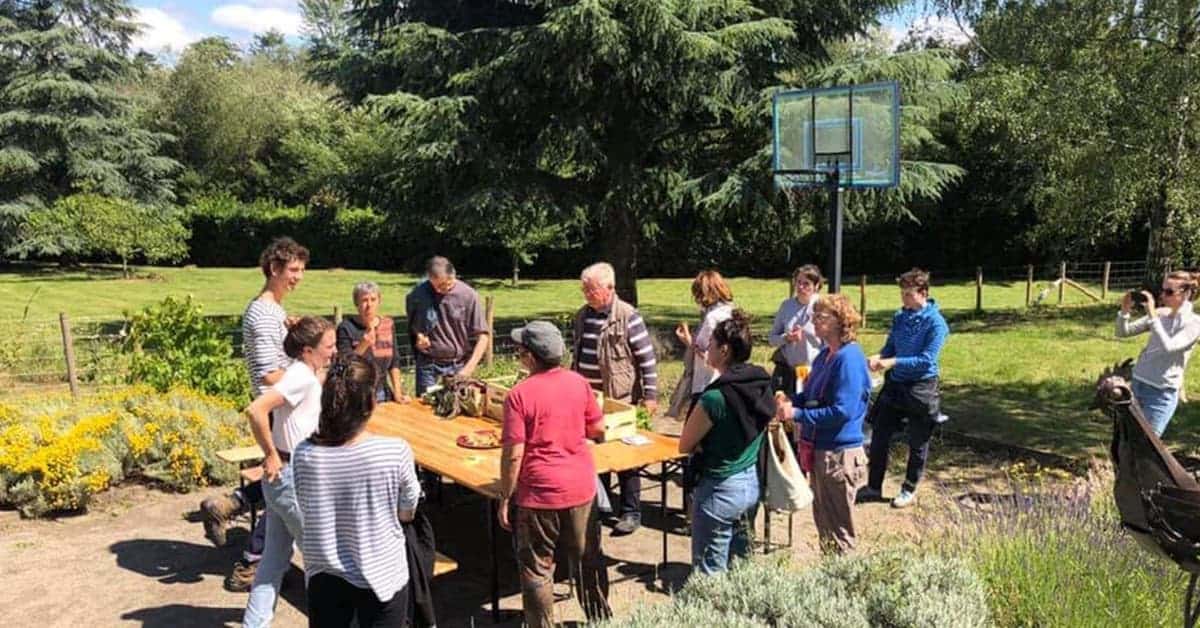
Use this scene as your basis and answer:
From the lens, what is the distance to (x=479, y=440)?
5227mm

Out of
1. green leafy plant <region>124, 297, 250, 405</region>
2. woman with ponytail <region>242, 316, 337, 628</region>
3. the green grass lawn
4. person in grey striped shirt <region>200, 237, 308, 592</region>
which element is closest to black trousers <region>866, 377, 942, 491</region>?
the green grass lawn

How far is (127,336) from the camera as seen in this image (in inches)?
375

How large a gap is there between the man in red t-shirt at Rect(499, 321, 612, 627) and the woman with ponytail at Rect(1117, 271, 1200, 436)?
13.2 feet

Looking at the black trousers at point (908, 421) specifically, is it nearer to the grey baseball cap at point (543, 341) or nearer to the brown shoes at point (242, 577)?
the grey baseball cap at point (543, 341)

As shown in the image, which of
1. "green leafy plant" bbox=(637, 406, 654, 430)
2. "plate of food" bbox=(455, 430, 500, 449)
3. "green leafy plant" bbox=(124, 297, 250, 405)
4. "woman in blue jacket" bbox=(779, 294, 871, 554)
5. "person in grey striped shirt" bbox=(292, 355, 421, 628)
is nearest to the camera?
"person in grey striped shirt" bbox=(292, 355, 421, 628)

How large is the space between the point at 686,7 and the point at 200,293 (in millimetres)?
17125

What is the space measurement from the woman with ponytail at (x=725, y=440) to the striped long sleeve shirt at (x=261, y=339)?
218cm

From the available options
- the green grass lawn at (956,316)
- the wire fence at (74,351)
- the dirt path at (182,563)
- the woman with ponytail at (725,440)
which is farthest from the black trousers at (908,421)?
the wire fence at (74,351)

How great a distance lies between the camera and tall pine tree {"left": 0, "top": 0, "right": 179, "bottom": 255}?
94.4ft

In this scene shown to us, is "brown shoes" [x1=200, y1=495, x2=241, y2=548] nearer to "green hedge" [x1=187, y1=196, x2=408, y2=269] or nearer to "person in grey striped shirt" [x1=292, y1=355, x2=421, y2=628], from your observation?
"person in grey striped shirt" [x1=292, y1=355, x2=421, y2=628]

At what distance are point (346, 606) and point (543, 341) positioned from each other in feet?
4.27

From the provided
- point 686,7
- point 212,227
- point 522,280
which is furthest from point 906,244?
point 212,227

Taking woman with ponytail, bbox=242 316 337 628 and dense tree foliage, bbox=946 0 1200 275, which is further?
dense tree foliage, bbox=946 0 1200 275

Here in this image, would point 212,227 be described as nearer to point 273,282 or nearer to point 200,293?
point 200,293
